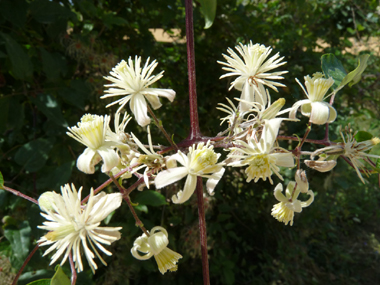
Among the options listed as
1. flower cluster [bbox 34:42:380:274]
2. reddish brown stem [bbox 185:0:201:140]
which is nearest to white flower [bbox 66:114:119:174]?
flower cluster [bbox 34:42:380:274]

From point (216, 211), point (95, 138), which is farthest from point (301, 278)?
point (95, 138)

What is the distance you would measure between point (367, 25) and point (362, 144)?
1478mm

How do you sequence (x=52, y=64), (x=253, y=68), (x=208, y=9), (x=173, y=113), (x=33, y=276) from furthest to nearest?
1. (x=173, y=113)
2. (x=52, y=64)
3. (x=33, y=276)
4. (x=208, y=9)
5. (x=253, y=68)

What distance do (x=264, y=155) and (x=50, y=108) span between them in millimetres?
663

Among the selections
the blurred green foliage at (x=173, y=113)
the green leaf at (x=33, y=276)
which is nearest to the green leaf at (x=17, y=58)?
the blurred green foliage at (x=173, y=113)

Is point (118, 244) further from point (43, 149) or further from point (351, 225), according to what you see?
point (351, 225)

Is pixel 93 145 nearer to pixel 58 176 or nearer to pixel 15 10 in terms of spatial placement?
pixel 58 176

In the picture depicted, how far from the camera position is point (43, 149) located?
0.81 m

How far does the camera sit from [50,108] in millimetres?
829

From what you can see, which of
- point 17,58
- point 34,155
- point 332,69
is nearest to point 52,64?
point 17,58

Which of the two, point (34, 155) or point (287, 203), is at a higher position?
point (34, 155)

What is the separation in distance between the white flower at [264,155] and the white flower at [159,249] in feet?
0.43

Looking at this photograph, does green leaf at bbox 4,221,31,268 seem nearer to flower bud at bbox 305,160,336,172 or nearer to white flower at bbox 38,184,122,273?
white flower at bbox 38,184,122,273

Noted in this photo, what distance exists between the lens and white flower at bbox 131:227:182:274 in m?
0.39
